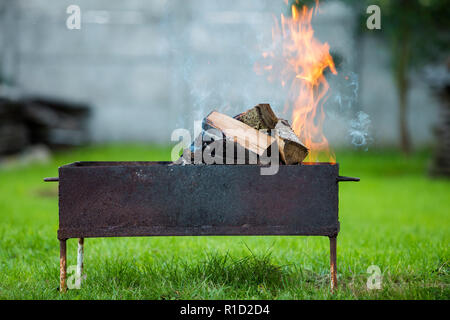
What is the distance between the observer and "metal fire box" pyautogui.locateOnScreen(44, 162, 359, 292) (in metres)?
2.85

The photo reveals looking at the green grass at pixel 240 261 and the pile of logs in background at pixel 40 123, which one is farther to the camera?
the pile of logs in background at pixel 40 123

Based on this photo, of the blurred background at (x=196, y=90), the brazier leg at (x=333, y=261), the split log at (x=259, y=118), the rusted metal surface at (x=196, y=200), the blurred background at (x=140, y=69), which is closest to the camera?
the rusted metal surface at (x=196, y=200)

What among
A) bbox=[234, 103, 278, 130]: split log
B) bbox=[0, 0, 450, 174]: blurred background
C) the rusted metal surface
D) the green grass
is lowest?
the green grass

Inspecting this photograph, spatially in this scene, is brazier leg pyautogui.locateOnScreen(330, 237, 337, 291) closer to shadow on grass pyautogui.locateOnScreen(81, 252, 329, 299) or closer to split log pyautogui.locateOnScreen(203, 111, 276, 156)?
shadow on grass pyautogui.locateOnScreen(81, 252, 329, 299)

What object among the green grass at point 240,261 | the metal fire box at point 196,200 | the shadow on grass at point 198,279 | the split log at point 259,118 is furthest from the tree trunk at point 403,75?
the metal fire box at point 196,200

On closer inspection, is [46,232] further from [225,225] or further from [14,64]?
[14,64]

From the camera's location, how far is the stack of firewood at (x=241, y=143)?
9.73ft

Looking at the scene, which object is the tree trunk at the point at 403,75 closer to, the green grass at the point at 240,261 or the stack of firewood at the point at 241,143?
the green grass at the point at 240,261

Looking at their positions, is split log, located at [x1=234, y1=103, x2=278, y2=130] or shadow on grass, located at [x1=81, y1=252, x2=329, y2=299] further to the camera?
split log, located at [x1=234, y1=103, x2=278, y2=130]

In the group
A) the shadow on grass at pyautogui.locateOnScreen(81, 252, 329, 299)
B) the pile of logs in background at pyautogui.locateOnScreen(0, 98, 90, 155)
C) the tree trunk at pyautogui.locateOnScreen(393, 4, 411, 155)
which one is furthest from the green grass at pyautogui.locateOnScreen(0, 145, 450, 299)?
the tree trunk at pyautogui.locateOnScreen(393, 4, 411, 155)

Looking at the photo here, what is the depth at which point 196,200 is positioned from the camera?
9.36 feet

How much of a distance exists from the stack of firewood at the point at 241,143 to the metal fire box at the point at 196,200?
0.49ft
